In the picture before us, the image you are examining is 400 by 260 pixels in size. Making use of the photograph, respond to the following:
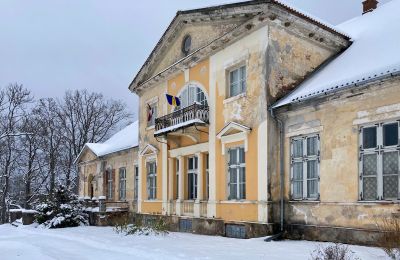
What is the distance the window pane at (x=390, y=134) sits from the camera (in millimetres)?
11781

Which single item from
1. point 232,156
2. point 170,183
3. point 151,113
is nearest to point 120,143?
point 151,113

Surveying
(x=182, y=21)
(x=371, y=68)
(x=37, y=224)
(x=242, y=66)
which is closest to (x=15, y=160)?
(x=37, y=224)

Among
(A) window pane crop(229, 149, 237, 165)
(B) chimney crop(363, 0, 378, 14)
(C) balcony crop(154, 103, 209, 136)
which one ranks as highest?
(B) chimney crop(363, 0, 378, 14)

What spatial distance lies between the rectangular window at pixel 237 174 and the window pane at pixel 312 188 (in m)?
2.58

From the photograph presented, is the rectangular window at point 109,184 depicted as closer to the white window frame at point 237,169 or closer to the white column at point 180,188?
the white column at point 180,188

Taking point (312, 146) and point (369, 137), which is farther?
point (312, 146)

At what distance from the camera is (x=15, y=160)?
1698 inches

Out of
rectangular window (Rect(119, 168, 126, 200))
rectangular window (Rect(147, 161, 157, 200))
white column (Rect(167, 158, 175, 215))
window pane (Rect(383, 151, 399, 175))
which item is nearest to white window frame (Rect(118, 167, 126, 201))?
rectangular window (Rect(119, 168, 126, 200))

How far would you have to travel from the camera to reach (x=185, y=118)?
18.4m

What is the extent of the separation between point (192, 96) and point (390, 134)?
9196mm

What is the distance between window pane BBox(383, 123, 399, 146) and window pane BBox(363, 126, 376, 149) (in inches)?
12.7

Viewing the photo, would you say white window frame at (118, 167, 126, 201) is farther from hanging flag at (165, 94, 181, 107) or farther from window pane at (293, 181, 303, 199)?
window pane at (293, 181, 303, 199)

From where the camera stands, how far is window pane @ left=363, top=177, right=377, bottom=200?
1219 cm

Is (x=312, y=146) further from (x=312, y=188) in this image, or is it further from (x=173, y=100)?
(x=173, y=100)
